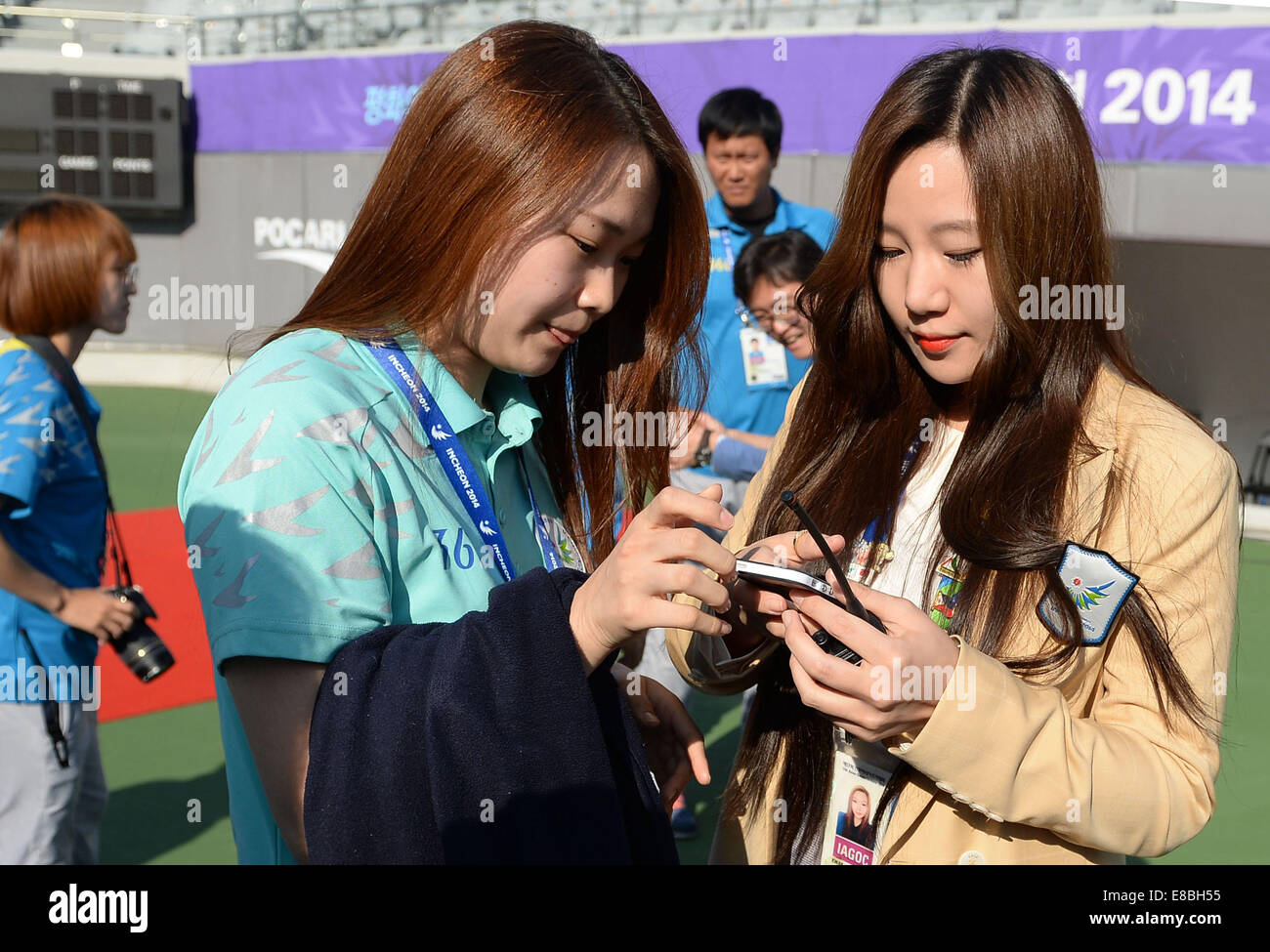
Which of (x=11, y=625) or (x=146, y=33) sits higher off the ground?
(x=146, y=33)

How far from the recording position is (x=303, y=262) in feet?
49.8

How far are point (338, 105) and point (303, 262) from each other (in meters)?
2.06

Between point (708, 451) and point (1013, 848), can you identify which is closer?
point (1013, 848)

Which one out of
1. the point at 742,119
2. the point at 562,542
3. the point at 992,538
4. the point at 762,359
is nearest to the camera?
the point at 992,538

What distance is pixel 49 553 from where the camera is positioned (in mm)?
2926

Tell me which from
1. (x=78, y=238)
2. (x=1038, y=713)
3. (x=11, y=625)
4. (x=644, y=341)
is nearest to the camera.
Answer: (x=1038, y=713)

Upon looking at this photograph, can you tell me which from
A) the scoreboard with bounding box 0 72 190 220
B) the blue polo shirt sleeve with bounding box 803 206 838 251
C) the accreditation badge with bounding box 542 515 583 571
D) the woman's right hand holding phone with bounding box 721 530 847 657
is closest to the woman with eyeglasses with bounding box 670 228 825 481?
the blue polo shirt sleeve with bounding box 803 206 838 251

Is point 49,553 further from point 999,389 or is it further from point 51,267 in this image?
point 999,389

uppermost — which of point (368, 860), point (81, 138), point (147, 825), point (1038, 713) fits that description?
point (81, 138)

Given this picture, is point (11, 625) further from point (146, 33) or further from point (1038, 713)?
point (146, 33)

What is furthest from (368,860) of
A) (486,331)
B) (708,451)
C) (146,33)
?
(146,33)

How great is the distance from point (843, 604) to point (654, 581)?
0.31m

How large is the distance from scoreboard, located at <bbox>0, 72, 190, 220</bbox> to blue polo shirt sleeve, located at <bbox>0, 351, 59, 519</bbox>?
12.4 m

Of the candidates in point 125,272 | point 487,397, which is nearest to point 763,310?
point 125,272
